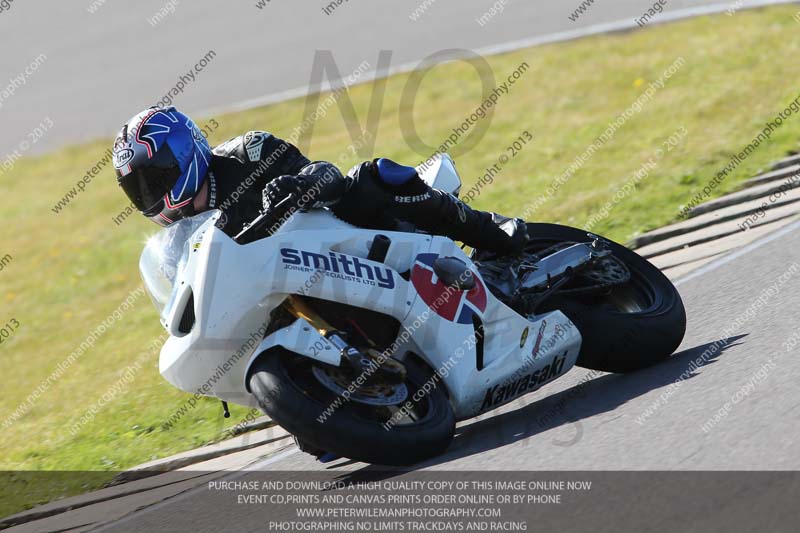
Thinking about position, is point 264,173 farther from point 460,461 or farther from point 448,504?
point 448,504

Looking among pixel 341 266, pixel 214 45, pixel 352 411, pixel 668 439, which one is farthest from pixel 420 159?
pixel 668 439

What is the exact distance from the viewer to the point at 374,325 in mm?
5430

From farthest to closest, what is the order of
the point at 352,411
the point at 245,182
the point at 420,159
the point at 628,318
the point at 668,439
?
the point at 420,159, the point at 628,318, the point at 245,182, the point at 352,411, the point at 668,439

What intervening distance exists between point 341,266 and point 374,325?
34cm

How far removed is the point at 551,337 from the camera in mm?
5809

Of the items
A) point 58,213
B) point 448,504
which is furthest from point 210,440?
point 58,213

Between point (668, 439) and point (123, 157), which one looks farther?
point (123, 157)

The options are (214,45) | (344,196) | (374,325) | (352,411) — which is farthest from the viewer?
(214,45)

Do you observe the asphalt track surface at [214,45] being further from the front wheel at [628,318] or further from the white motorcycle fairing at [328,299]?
the white motorcycle fairing at [328,299]

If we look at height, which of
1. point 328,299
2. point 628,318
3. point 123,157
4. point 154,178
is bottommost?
point 628,318

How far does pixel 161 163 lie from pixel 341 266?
1.01 m

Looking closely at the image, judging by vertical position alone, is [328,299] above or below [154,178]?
below

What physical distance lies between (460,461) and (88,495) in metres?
2.60

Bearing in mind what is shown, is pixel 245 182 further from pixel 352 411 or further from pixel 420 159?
pixel 420 159
